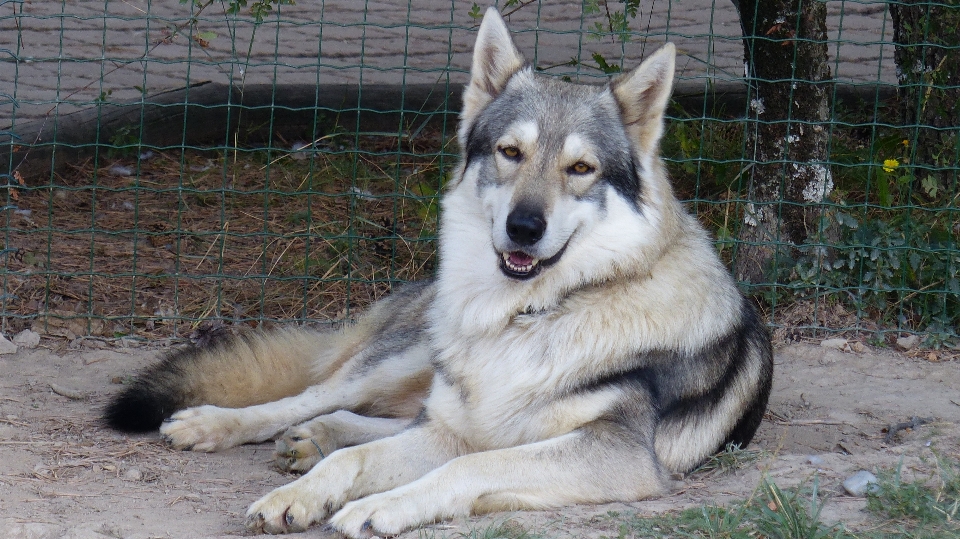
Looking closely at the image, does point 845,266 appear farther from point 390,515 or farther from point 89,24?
point 89,24

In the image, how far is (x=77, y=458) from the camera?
3.91 meters

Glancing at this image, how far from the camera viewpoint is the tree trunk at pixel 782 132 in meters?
5.68

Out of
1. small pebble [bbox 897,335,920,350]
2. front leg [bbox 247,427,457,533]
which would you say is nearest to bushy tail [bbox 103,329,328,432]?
front leg [bbox 247,427,457,533]

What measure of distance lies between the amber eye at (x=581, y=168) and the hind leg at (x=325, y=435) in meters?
1.43

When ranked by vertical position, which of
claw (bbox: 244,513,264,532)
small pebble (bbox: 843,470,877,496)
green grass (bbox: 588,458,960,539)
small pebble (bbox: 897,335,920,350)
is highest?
green grass (bbox: 588,458,960,539)

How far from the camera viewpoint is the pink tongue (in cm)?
352

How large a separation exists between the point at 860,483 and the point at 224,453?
2.45m

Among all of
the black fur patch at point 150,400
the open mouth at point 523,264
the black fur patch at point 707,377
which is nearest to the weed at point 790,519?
the black fur patch at point 707,377

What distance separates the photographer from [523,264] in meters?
3.52

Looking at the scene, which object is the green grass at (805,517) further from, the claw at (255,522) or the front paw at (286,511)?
the claw at (255,522)

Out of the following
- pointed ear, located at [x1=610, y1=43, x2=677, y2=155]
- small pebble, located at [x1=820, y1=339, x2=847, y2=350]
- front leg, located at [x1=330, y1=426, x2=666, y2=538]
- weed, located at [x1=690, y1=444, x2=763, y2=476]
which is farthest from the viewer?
small pebble, located at [x1=820, y1=339, x2=847, y2=350]

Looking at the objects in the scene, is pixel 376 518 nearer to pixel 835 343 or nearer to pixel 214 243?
pixel 835 343

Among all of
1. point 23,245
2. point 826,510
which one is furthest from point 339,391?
point 23,245

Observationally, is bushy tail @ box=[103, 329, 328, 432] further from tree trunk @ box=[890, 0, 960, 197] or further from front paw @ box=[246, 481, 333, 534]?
tree trunk @ box=[890, 0, 960, 197]
